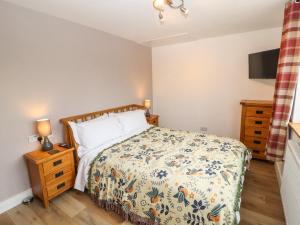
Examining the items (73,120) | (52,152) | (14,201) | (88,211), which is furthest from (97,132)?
(14,201)

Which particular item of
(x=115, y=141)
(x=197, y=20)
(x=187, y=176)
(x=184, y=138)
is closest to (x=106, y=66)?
(x=115, y=141)

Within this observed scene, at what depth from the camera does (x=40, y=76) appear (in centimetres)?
216

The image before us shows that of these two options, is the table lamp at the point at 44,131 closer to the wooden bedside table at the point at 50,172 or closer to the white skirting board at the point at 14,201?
the wooden bedside table at the point at 50,172

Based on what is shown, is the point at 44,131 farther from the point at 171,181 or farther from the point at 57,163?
the point at 171,181

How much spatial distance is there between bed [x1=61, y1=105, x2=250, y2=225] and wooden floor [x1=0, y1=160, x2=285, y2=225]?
5.2 inches

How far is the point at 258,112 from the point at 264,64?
0.80 metres

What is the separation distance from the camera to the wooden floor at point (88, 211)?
5.86ft

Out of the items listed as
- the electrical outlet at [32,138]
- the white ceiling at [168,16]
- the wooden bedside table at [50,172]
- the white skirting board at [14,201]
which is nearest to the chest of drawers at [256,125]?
the white ceiling at [168,16]

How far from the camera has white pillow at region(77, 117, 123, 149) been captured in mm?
2271

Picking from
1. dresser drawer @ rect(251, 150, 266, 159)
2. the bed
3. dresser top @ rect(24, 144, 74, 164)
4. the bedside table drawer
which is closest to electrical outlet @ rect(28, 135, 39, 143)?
dresser top @ rect(24, 144, 74, 164)

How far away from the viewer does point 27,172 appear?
84.0 inches

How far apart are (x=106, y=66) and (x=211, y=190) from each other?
2550 millimetres

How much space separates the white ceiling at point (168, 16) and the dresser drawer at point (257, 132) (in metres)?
1.70

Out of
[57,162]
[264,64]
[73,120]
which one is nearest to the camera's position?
[57,162]
